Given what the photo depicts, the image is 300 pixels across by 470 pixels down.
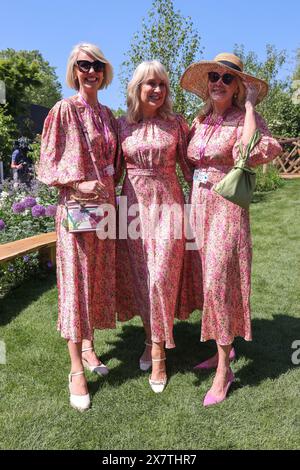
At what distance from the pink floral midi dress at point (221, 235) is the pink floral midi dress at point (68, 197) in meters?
0.56

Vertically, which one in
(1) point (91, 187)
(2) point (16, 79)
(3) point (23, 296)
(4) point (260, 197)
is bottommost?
(4) point (260, 197)

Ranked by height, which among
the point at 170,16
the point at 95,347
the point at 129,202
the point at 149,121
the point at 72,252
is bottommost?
the point at 95,347

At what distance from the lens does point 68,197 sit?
8.91ft

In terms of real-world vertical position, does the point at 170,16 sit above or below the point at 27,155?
above

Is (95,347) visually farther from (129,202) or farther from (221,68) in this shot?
(221,68)

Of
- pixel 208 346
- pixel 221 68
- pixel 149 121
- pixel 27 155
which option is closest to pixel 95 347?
pixel 208 346

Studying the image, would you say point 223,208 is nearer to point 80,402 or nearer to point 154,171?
point 154,171

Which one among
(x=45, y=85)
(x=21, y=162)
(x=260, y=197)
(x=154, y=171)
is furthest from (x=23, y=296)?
(x=45, y=85)

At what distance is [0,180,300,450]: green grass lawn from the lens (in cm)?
245

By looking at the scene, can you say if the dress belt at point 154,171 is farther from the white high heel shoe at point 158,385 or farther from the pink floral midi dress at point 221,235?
the white high heel shoe at point 158,385

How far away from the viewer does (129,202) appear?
293 centimetres

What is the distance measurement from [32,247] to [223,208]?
101 inches

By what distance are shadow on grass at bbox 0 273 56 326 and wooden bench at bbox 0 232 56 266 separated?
0.81 ft
